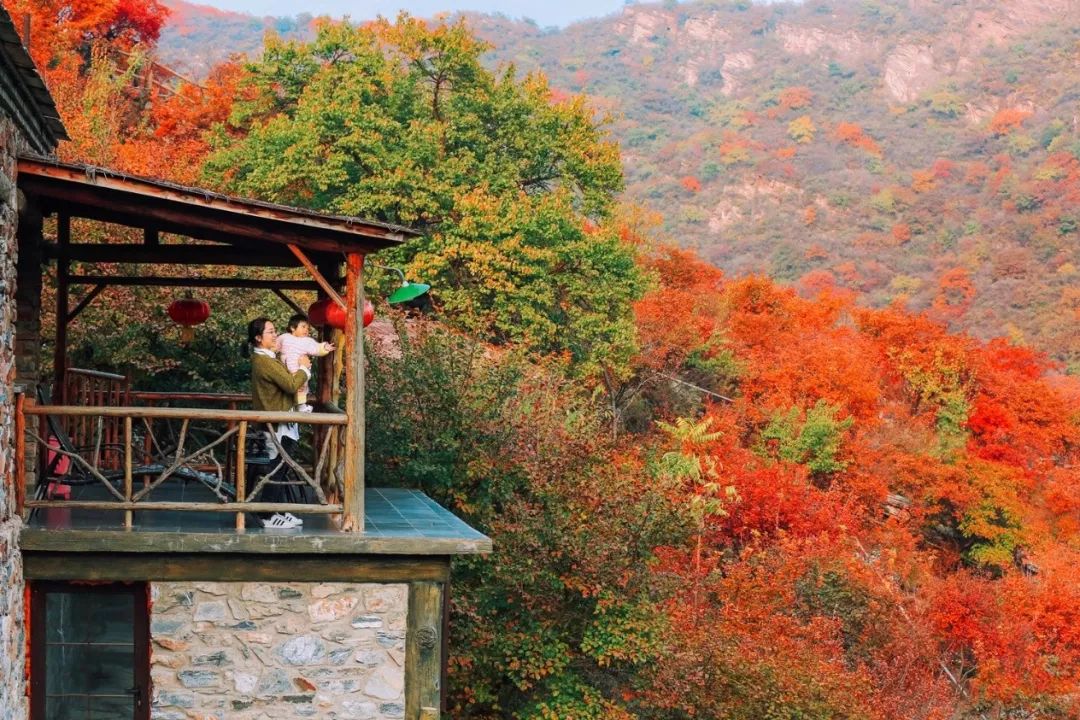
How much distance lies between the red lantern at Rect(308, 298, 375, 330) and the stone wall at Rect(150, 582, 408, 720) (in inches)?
79.9

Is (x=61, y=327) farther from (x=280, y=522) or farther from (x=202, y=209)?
(x=280, y=522)

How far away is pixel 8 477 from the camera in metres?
7.97

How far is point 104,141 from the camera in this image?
19484 millimetres

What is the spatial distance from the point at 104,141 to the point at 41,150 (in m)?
10.5

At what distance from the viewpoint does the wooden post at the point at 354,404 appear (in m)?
8.65

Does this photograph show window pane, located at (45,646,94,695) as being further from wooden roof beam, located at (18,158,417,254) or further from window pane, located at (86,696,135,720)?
wooden roof beam, located at (18,158,417,254)

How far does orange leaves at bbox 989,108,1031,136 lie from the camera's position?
7906 cm

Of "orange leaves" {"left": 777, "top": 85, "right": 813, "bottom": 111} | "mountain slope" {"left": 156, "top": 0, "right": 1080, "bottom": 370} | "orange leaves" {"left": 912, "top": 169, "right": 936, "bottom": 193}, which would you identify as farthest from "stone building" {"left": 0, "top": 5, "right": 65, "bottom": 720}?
"orange leaves" {"left": 777, "top": 85, "right": 813, "bottom": 111}

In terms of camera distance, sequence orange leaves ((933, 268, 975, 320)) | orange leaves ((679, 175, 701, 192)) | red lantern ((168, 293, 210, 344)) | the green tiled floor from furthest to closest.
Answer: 1. orange leaves ((679, 175, 701, 192))
2. orange leaves ((933, 268, 975, 320))
3. red lantern ((168, 293, 210, 344))
4. the green tiled floor

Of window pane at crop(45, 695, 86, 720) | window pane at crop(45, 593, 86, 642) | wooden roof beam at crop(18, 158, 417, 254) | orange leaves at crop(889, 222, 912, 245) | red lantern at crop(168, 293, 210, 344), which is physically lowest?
window pane at crop(45, 695, 86, 720)

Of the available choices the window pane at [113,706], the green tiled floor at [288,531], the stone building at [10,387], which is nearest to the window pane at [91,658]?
the window pane at [113,706]

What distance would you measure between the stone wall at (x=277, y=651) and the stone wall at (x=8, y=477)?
0.87 metres

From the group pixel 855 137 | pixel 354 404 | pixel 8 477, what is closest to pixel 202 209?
pixel 354 404

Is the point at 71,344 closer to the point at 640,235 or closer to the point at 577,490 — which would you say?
the point at 577,490
